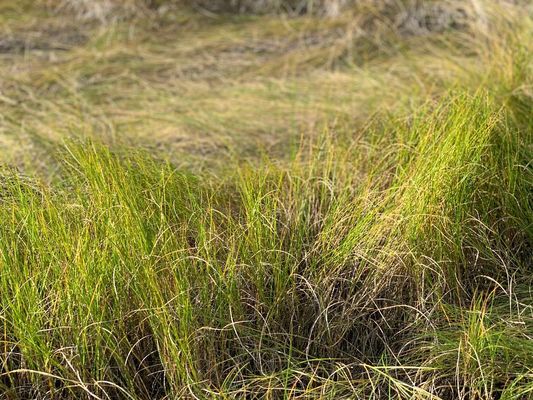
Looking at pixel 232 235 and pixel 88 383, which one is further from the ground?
pixel 232 235

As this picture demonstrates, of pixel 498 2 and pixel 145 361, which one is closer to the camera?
pixel 145 361

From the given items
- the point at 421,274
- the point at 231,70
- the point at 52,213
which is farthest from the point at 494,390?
the point at 231,70

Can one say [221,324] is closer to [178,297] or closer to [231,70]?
[178,297]

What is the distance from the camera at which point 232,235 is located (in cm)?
216

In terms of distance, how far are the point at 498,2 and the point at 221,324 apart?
2.82 m

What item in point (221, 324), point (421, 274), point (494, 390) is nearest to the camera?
point (494, 390)

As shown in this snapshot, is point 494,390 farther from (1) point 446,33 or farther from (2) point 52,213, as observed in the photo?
(1) point 446,33

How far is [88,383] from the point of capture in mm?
1912

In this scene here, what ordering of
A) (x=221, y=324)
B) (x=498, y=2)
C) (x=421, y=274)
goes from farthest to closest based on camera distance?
(x=498, y=2)
(x=421, y=274)
(x=221, y=324)

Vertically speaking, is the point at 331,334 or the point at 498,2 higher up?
the point at 498,2

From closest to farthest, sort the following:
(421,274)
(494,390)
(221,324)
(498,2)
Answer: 1. (494,390)
2. (221,324)
3. (421,274)
4. (498,2)

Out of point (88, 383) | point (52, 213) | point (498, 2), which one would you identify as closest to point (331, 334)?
point (88, 383)

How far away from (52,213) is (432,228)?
0.92 meters

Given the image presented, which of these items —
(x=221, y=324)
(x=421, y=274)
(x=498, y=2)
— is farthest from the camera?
(x=498, y=2)
